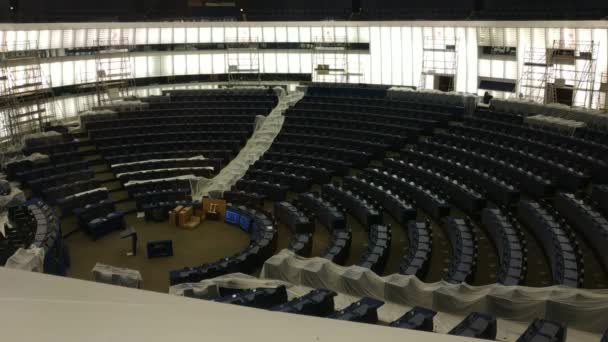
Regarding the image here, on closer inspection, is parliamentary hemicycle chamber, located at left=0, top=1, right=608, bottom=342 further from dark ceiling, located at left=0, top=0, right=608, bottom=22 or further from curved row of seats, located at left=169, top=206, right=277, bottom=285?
dark ceiling, located at left=0, top=0, right=608, bottom=22

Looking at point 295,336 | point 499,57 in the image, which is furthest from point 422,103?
point 295,336

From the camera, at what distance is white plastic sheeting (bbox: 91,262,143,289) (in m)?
16.4

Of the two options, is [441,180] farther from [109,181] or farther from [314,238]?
[109,181]

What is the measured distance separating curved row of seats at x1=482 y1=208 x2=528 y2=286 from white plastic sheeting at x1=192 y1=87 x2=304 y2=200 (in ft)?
36.8

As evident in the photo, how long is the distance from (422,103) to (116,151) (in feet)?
48.6

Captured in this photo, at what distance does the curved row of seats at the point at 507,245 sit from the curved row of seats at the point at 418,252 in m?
1.80

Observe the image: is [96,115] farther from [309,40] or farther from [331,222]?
[331,222]

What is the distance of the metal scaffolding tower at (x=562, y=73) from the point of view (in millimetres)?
26781

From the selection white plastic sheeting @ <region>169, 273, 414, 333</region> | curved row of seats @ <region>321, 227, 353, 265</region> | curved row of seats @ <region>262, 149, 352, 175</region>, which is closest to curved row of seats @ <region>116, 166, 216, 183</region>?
curved row of seats @ <region>262, 149, 352, 175</region>

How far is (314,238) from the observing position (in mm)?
20312

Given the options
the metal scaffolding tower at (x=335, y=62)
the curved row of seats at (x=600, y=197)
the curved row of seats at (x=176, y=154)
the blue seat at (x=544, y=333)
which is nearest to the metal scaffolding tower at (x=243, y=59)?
the metal scaffolding tower at (x=335, y=62)

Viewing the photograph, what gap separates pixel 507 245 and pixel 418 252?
225 cm

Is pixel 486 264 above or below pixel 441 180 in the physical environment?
below

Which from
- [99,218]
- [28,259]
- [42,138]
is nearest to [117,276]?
[28,259]
